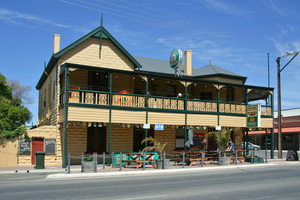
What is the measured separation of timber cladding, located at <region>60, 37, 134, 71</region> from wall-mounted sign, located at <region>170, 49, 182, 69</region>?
389 cm

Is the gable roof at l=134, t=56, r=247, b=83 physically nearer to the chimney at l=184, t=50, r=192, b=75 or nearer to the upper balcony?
the chimney at l=184, t=50, r=192, b=75

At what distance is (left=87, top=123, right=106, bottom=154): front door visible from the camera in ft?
73.8

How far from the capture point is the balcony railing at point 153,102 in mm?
20242

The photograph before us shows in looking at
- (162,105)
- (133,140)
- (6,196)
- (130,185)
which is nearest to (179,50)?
(162,105)

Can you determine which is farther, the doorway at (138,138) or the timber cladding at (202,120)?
the doorway at (138,138)

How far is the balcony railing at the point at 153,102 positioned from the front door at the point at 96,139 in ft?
7.61

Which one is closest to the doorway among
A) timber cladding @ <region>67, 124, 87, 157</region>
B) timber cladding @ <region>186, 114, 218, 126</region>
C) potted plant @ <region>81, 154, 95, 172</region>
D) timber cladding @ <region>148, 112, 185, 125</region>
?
timber cladding @ <region>148, 112, 185, 125</region>

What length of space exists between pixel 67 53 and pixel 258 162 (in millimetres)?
14982

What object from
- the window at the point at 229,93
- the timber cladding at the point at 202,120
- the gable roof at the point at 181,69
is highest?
the gable roof at the point at 181,69

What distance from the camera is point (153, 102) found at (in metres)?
22.8

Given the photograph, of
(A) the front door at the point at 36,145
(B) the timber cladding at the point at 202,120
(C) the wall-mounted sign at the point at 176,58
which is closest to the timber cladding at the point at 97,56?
(C) the wall-mounted sign at the point at 176,58

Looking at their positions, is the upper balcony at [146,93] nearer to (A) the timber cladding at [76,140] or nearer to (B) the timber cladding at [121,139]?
(A) the timber cladding at [76,140]

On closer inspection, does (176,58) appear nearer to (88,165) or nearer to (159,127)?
(159,127)

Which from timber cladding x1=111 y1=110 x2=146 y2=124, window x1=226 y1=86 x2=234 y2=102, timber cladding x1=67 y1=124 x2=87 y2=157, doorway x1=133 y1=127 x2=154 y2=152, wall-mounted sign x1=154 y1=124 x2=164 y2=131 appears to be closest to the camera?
timber cladding x1=111 y1=110 x2=146 y2=124
